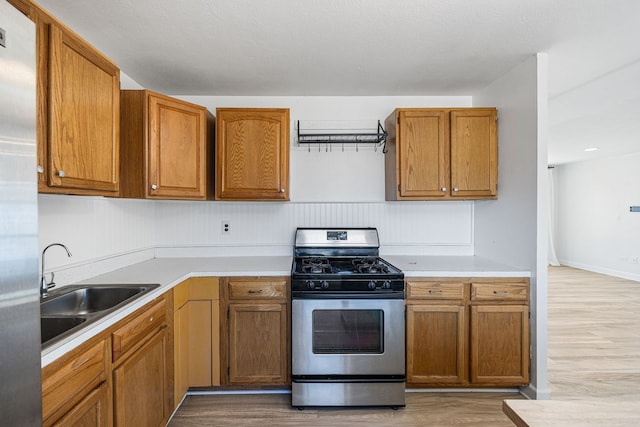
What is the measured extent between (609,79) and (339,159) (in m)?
2.21

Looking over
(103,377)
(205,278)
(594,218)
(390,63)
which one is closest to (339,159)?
(390,63)

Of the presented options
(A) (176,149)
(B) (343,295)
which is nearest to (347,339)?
(B) (343,295)

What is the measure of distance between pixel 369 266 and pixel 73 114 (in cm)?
192

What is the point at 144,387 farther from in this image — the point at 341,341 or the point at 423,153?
the point at 423,153

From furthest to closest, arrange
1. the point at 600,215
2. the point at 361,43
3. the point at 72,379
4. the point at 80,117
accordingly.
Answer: the point at 600,215
the point at 361,43
the point at 80,117
the point at 72,379

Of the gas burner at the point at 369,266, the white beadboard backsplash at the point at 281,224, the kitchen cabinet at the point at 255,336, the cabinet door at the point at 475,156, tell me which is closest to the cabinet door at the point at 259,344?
the kitchen cabinet at the point at 255,336

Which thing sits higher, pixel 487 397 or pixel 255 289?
pixel 255 289

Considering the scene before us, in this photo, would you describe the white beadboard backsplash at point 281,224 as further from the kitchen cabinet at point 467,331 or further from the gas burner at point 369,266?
the kitchen cabinet at point 467,331

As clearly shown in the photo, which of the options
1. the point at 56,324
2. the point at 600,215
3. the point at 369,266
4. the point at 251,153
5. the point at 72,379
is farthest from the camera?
the point at 600,215

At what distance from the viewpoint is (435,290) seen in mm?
2215

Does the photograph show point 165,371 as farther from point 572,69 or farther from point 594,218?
point 594,218

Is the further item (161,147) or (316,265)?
(316,265)

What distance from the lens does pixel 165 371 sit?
6.05 ft

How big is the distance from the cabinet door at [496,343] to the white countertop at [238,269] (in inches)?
10.0
